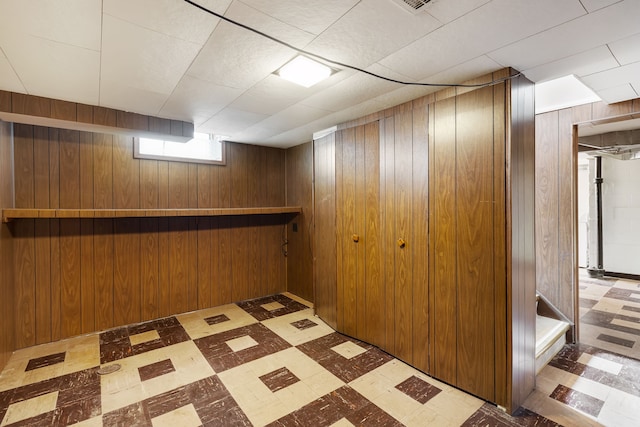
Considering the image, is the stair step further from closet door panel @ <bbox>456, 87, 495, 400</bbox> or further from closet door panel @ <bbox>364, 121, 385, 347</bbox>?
closet door panel @ <bbox>364, 121, 385, 347</bbox>

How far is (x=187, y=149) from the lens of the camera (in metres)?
4.09

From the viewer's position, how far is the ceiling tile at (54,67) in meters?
1.75

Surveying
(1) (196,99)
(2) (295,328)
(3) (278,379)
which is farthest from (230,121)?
(3) (278,379)

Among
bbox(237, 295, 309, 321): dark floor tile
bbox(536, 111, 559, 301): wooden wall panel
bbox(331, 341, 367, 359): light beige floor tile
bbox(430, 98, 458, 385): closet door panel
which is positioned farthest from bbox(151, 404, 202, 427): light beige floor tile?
bbox(536, 111, 559, 301): wooden wall panel

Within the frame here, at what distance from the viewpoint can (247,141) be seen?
4.43 m

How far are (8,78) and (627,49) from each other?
4.12 meters

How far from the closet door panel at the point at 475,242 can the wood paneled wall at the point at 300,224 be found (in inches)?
99.0

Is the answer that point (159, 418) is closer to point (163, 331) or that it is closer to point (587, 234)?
point (163, 331)

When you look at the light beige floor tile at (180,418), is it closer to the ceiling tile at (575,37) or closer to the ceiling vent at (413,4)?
the ceiling vent at (413,4)

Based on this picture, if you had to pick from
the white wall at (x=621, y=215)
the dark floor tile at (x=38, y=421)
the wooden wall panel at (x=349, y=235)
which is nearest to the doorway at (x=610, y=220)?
the white wall at (x=621, y=215)

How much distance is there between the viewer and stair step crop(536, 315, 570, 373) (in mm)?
2655

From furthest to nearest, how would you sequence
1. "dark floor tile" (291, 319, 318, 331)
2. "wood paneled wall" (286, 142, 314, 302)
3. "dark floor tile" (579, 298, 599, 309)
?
"wood paneled wall" (286, 142, 314, 302) < "dark floor tile" (579, 298, 599, 309) < "dark floor tile" (291, 319, 318, 331)

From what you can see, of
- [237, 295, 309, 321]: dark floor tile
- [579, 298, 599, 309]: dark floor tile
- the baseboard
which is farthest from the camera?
the baseboard

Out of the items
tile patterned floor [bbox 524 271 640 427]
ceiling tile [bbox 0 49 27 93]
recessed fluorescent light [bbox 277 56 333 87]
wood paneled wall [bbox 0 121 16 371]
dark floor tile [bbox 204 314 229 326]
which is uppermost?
recessed fluorescent light [bbox 277 56 333 87]
